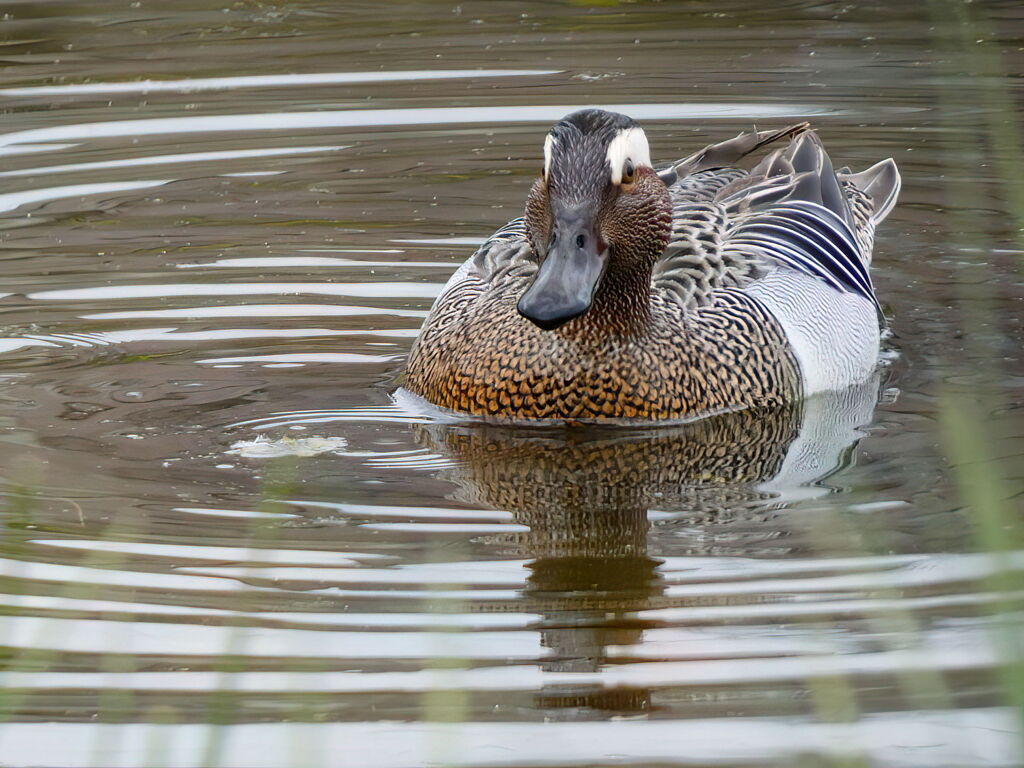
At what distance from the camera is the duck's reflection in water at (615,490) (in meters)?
5.16

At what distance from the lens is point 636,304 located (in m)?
7.26

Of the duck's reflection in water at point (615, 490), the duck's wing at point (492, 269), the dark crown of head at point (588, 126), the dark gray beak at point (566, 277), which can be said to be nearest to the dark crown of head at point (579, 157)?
the dark crown of head at point (588, 126)

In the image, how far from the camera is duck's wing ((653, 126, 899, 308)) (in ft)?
25.4

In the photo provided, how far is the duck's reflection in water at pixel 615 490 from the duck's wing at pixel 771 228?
0.61m

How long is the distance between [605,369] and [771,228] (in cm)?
129

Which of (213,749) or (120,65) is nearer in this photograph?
(213,749)

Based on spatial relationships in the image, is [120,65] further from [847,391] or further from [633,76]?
[847,391]

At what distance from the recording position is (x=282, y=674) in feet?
15.7

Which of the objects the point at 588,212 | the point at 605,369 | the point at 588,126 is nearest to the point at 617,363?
the point at 605,369

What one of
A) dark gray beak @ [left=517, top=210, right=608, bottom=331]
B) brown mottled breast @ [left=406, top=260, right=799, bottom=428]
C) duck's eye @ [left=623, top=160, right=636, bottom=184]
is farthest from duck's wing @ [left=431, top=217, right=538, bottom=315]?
dark gray beak @ [left=517, top=210, right=608, bottom=331]

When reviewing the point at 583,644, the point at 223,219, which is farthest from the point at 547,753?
the point at 223,219

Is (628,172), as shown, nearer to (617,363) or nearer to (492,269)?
(617,363)

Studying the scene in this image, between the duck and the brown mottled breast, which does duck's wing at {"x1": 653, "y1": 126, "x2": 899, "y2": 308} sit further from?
the brown mottled breast

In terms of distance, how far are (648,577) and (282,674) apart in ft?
4.05
